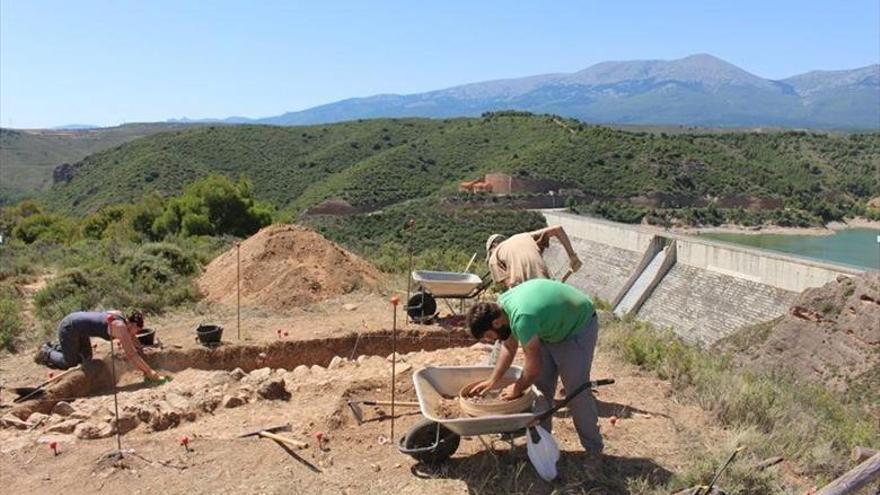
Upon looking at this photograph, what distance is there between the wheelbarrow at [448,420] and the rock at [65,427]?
3.17 meters

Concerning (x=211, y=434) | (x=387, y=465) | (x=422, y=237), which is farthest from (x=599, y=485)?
(x=422, y=237)

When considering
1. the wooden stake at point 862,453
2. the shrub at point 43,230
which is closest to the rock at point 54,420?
the wooden stake at point 862,453

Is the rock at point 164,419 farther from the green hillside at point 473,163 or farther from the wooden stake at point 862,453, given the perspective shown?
the green hillside at point 473,163

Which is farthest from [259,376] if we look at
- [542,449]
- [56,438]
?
[542,449]

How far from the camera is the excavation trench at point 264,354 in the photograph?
729cm

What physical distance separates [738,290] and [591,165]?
3492 centimetres

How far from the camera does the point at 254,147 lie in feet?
215

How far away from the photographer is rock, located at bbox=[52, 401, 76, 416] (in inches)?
256

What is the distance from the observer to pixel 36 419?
6262mm

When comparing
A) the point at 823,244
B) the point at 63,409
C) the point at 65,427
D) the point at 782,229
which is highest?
the point at 65,427

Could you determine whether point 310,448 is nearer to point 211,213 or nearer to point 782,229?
point 211,213

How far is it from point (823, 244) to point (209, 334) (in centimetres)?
4733

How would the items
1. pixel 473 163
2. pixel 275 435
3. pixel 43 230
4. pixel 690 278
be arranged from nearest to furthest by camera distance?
1. pixel 275 435
2. pixel 690 278
3. pixel 43 230
4. pixel 473 163

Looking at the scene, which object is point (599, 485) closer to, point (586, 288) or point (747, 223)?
point (586, 288)
